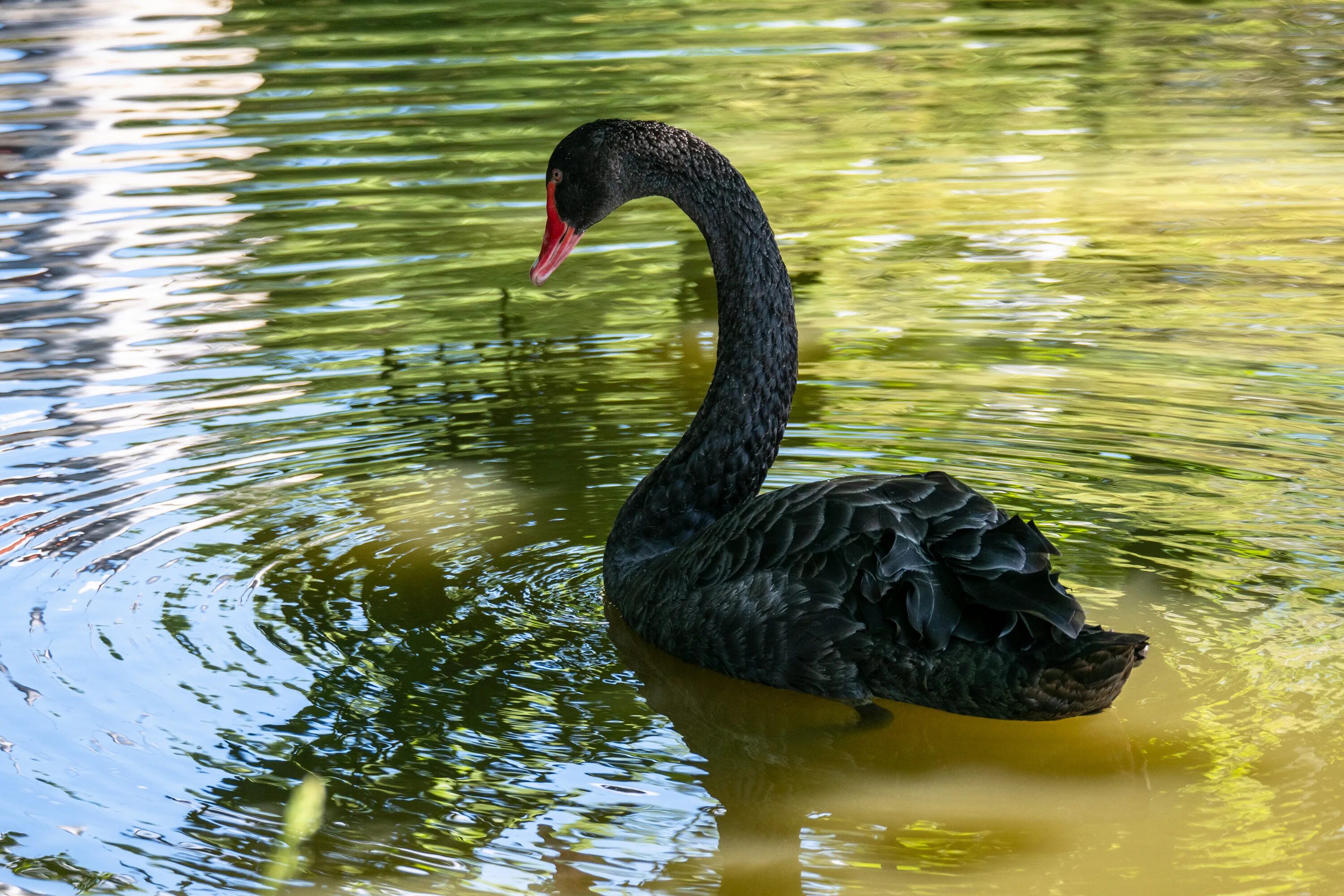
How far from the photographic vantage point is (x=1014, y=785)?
3.76 meters

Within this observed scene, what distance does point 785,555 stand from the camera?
4090 millimetres

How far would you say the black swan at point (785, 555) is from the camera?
374cm

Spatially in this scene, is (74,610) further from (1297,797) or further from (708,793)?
(1297,797)

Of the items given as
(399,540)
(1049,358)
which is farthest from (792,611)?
(1049,358)

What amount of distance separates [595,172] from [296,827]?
2.32 metres

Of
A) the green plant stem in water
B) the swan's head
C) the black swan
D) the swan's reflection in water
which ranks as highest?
the swan's head

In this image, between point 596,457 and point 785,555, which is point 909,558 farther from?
point 596,457

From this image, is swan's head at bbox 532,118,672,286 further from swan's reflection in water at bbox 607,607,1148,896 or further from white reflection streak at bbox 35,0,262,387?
white reflection streak at bbox 35,0,262,387

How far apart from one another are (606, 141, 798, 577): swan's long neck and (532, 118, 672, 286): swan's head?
179 millimetres

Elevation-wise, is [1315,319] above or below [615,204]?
below

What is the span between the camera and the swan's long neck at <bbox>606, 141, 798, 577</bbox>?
4.78m

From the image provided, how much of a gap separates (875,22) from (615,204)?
1006 centimetres

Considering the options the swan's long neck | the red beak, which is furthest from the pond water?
the red beak

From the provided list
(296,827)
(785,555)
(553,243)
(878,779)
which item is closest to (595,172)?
(553,243)
